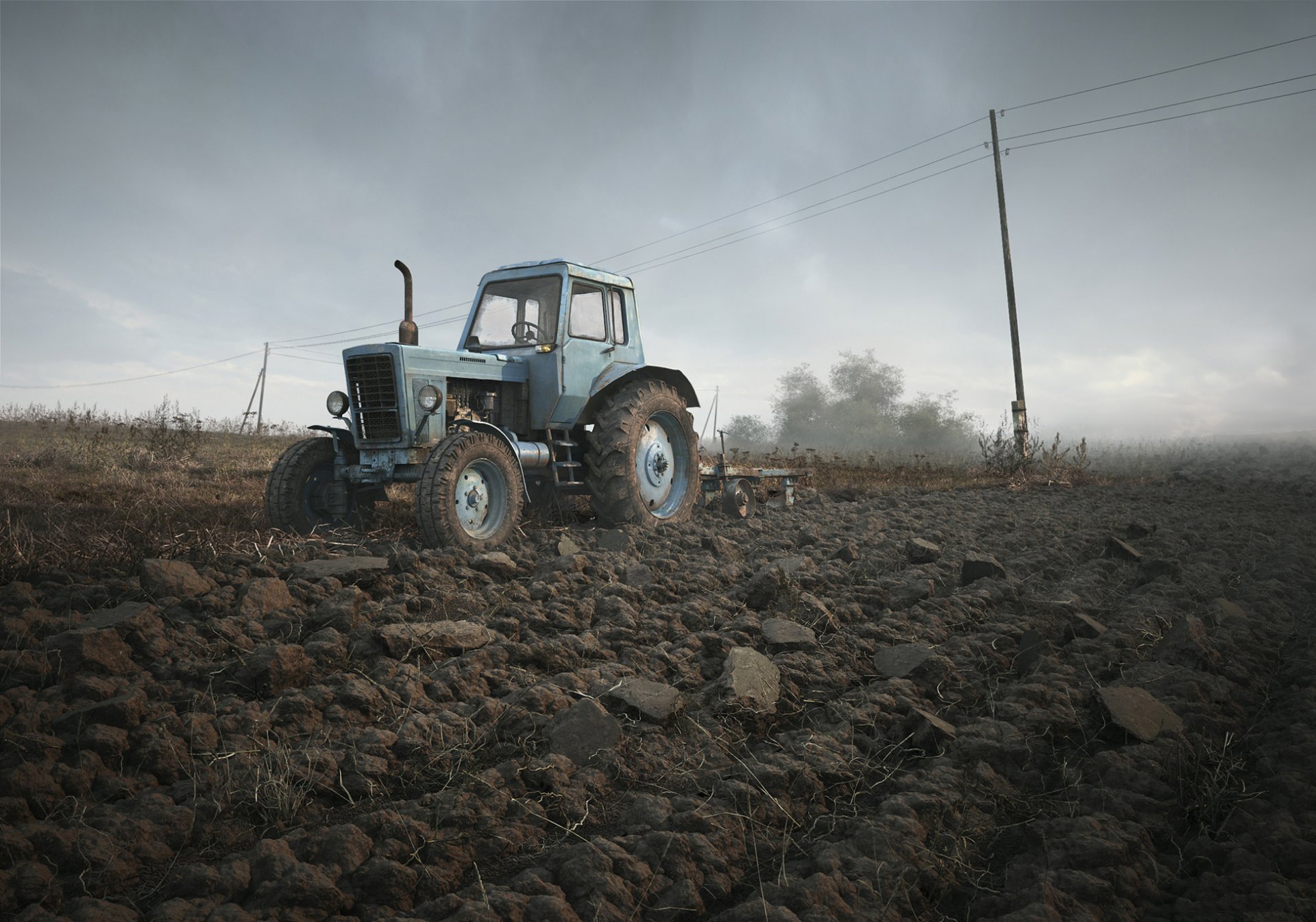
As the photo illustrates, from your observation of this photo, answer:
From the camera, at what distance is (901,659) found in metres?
3.27

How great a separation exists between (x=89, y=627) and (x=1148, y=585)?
18.8 feet

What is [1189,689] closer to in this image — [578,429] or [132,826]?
[132,826]

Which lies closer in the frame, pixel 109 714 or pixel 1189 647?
pixel 109 714

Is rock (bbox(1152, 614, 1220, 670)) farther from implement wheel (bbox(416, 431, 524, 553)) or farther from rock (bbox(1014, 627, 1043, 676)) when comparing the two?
implement wheel (bbox(416, 431, 524, 553))

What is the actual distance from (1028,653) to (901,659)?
61 centimetres

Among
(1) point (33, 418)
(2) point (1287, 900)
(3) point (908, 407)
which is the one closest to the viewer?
(2) point (1287, 900)

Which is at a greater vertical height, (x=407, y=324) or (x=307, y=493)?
(x=407, y=324)

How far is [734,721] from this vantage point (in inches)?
109

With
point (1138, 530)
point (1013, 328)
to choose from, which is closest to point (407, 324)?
point (1138, 530)

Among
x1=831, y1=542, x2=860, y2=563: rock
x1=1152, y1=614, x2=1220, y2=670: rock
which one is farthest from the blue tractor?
x1=1152, y1=614, x2=1220, y2=670: rock

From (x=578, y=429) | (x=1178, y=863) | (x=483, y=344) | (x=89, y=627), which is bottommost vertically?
(x=1178, y=863)

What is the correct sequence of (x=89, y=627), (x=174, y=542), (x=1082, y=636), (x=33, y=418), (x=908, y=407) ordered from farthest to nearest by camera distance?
1. (x=908, y=407)
2. (x=33, y=418)
3. (x=174, y=542)
4. (x=1082, y=636)
5. (x=89, y=627)

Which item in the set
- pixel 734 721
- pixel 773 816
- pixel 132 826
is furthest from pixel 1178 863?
pixel 132 826

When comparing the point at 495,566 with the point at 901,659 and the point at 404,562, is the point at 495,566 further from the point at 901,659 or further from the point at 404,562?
the point at 901,659
